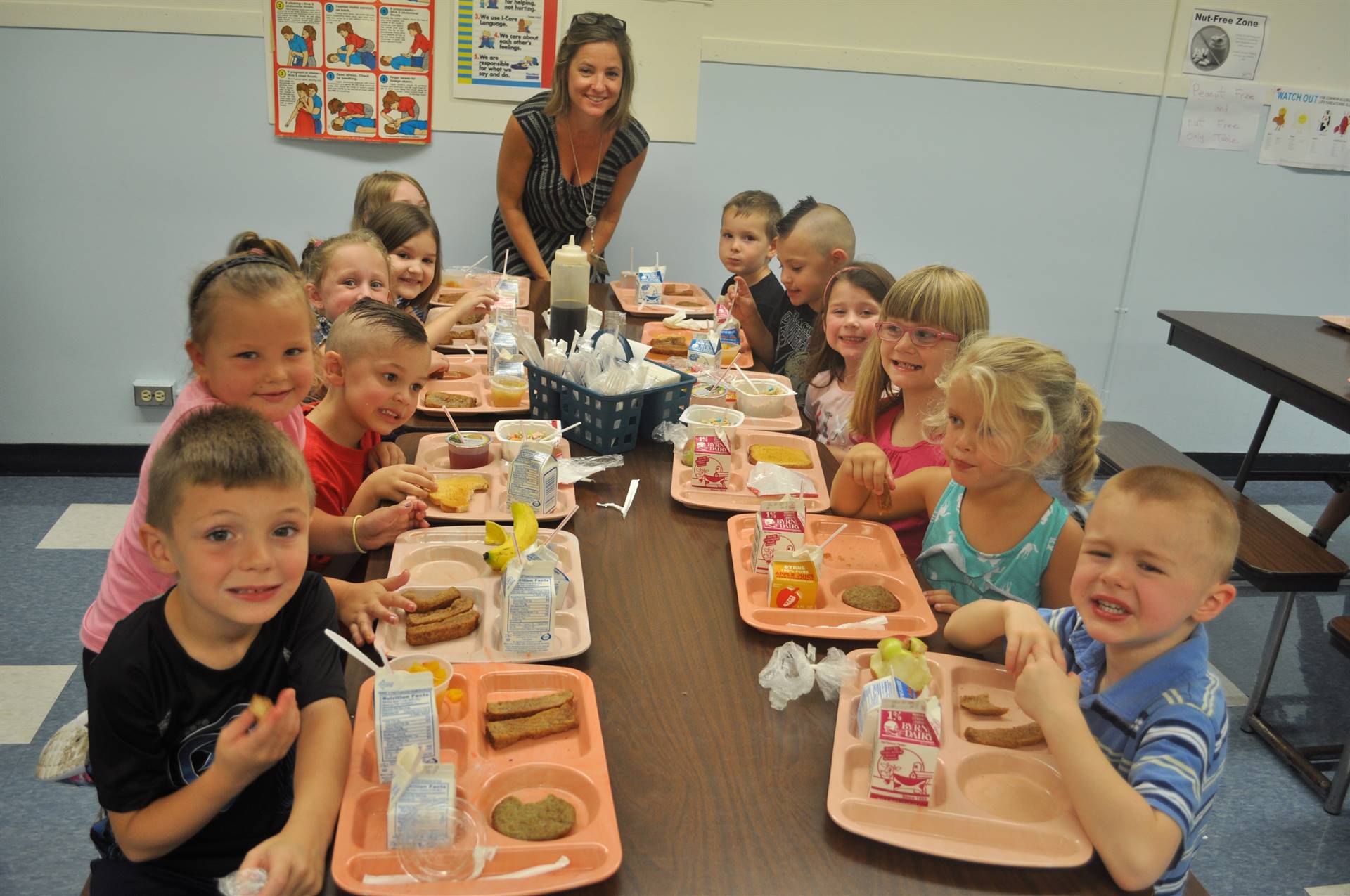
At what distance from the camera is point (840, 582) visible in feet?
5.53

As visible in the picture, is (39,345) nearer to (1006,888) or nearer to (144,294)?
(144,294)

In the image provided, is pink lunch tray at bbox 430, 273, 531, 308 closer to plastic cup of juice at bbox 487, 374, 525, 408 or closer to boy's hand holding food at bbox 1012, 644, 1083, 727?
plastic cup of juice at bbox 487, 374, 525, 408

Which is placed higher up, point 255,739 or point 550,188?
point 550,188

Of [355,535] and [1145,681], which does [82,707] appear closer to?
[355,535]

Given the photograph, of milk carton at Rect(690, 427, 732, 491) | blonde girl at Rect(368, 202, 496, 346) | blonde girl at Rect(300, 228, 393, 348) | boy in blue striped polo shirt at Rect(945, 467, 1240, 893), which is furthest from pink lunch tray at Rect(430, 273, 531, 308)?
boy in blue striped polo shirt at Rect(945, 467, 1240, 893)

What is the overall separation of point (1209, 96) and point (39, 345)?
200 inches

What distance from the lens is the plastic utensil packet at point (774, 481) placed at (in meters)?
1.93

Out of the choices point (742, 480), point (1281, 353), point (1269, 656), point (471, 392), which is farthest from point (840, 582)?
point (1281, 353)

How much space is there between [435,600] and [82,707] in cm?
167

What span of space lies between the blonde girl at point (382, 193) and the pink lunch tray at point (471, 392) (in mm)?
770

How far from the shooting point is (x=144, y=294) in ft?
13.3

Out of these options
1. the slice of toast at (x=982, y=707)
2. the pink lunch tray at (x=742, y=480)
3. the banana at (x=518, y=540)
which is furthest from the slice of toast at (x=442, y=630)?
the slice of toast at (x=982, y=707)

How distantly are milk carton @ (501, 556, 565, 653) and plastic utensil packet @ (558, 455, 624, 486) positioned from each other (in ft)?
1.77

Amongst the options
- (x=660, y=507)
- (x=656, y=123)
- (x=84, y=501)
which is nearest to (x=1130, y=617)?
(x=660, y=507)
